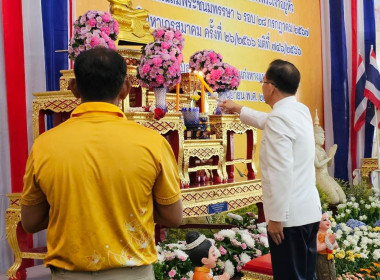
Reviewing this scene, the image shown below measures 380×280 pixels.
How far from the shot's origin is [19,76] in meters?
4.25

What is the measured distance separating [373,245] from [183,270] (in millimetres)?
1715

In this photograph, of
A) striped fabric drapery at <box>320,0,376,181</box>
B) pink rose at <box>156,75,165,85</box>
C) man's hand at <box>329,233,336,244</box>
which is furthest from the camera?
striped fabric drapery at <box>320,0,376,181</box>

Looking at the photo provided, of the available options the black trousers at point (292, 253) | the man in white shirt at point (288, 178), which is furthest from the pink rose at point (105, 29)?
the black trousers at point (292, 253)

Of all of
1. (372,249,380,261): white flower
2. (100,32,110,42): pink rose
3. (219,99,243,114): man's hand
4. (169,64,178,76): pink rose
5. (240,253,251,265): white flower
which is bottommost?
(372,249,380,261): white flower

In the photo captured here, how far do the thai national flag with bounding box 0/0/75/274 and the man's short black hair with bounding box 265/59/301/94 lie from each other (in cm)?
236

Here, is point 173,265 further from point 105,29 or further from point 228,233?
point 105,29

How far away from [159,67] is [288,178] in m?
1.47

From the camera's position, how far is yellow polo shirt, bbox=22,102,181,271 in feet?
4.62

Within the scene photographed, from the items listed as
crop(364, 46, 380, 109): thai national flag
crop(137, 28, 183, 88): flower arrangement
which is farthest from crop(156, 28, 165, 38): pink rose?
crop(364, 46, 380, 109): thai national flag

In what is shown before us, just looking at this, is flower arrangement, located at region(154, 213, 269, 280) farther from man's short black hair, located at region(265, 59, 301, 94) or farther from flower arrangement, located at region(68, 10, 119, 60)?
flower arrangement, located at region(68, 10, 119, 60)

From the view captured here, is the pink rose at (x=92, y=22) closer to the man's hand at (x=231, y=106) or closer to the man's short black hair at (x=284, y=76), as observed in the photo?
the man's hand at (x=231, y=106)

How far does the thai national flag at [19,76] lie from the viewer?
13.7 ft

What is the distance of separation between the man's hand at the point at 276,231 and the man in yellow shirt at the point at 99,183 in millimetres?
1051

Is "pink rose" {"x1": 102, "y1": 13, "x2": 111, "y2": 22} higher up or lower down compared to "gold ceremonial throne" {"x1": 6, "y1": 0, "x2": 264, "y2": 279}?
higher up
